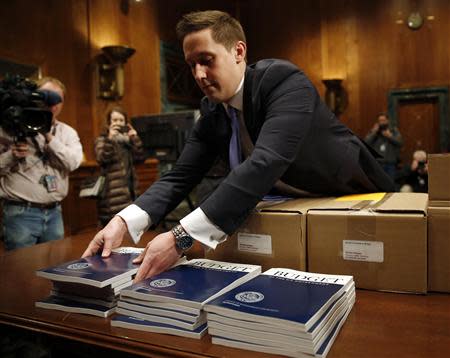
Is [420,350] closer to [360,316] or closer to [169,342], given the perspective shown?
[360,316]

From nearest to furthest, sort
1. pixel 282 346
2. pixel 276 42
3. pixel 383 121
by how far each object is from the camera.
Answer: pixel 282 346
pixel 383 121
pixel 276 42

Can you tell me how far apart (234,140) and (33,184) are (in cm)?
128

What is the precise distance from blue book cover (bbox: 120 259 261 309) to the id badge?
1.41 metres

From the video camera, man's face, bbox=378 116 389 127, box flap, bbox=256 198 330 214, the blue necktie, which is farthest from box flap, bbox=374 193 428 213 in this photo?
man's face, bbox=378 116 389 127

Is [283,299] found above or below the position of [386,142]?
below

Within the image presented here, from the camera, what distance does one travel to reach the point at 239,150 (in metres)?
1.27

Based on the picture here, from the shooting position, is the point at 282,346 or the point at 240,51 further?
the point at 240,51

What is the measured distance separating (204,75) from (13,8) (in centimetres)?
367

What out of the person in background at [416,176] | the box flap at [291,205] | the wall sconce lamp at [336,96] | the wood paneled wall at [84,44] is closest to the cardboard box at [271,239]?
the box flap at [291,205]

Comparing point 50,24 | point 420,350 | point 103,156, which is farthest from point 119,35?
point 420,350

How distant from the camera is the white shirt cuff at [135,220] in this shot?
1.16m

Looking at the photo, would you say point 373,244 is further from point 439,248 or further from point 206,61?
point 206,61

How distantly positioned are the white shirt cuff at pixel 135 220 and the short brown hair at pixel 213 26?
0.46 meters

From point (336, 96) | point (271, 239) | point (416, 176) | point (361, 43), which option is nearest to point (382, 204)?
point (271, 239)
